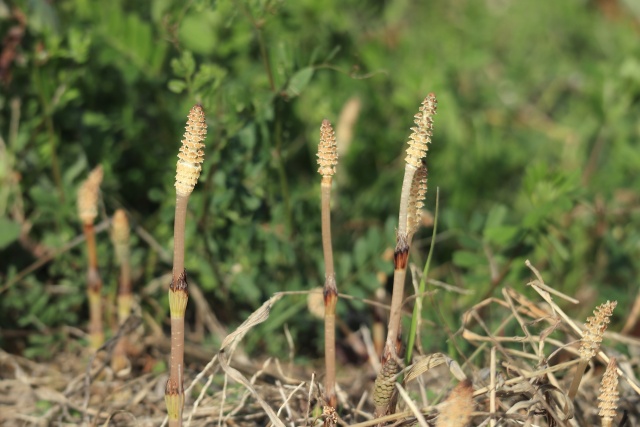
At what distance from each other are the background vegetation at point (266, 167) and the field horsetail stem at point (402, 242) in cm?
51

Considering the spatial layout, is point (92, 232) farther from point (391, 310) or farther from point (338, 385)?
point (391, 310)

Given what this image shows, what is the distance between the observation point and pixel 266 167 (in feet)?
7.82

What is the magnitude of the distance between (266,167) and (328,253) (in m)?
0.80

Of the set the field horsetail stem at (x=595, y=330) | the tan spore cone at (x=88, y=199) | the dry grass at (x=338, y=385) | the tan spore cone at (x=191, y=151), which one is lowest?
the dry grass at (x=338, y=385)

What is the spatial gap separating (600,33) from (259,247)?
125 inches

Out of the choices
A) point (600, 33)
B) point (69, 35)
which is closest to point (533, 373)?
point (69, 35)

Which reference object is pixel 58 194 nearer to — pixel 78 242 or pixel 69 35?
pixel 78 242

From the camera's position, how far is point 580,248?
298 centimetres

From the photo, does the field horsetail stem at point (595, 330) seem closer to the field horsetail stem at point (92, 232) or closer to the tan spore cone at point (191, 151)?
the tan spore cone at point (191, 151)

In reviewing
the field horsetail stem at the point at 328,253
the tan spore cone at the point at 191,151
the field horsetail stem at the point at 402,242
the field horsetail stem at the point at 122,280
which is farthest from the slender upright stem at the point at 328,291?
the field horsetail stem at the point at 122,280

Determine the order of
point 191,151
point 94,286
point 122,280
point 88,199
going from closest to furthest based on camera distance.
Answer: point 191,151
point 88,199
point 94,286
point 122,280

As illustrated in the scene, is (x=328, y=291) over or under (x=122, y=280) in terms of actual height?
over

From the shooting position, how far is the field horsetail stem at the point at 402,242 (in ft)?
5.16

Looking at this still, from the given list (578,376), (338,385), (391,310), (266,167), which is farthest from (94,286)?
(578,376)
